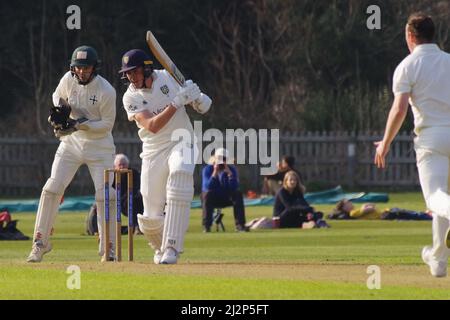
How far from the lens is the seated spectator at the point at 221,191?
76.6ft

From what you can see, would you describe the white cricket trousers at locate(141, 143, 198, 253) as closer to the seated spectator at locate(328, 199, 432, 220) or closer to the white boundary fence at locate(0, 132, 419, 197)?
the seated spectator at locate(328, 199, 432, 220)

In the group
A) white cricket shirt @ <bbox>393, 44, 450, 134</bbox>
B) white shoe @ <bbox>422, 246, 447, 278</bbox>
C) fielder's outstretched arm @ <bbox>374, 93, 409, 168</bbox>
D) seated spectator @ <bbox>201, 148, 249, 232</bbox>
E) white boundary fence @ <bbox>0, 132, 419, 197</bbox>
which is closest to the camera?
fielder's outstretched arm @ <bbox>374, 93, 409, 168</bbox>

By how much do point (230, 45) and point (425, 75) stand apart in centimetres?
3122

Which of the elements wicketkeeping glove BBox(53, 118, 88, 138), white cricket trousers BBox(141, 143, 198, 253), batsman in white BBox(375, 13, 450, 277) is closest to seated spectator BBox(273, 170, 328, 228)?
wicketkeeping glove BBox(53, 118, 88, 138)

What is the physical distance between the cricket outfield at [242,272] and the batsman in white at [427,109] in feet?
2.61

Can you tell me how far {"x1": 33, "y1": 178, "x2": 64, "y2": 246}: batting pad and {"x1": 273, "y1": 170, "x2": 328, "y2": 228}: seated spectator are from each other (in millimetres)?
9044

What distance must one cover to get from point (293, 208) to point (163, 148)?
1006 centimetres

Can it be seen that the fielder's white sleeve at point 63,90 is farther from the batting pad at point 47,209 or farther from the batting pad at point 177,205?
the batting pad at point 177,205

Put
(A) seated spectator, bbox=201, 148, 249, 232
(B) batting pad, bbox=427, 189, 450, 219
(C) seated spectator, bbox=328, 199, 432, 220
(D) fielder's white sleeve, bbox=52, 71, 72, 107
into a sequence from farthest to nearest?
(C) seated spectator, bbox=328, 199, 432, 220, (A) seated spectator, bbox=201, 148, 249, 232, (D) fielder's white sleeve, bbox=52, 71, 72, 107, (B) batting pad, bbox=427, 189, 450, 219

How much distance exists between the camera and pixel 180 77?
13914 millimetres

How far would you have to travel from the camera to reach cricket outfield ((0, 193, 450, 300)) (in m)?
11.1

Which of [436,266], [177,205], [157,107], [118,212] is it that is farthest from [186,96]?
[436,266]

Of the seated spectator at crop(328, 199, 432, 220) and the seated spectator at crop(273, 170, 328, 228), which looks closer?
the seated spectator at crop(273, 170, 328, 228)

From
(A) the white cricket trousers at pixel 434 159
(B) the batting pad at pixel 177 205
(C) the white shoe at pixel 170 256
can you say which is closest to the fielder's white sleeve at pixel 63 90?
(B) the batting pad at pixel 177 205
